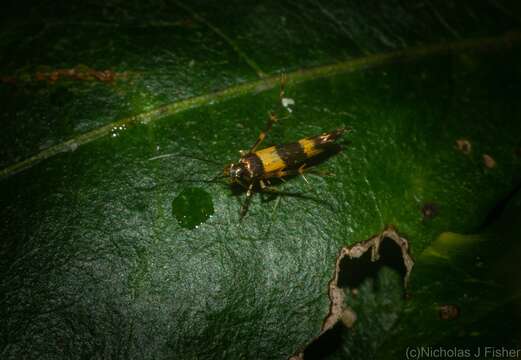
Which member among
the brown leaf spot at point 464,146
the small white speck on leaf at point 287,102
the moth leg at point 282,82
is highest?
the moth leg at point 282,82

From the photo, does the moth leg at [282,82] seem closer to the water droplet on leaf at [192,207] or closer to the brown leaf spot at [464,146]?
the water droplet on leaf at [192,207]

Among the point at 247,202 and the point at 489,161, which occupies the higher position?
the point at 489,161

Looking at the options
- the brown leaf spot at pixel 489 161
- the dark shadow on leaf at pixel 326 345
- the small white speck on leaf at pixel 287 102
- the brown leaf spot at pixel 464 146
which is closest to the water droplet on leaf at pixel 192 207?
the small white speck on leaf at pixel 287 102

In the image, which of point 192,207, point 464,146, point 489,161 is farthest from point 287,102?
point 489,161

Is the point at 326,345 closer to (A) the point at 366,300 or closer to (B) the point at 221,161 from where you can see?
(A) the point at 366,300

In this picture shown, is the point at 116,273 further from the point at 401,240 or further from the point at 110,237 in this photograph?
the point at 401,240

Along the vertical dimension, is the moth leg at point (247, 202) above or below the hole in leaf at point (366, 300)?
above

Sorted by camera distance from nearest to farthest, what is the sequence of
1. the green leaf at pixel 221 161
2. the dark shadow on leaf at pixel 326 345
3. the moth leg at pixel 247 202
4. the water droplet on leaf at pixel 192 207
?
1. the green leaf at pixel 221 161
2. the water droplet on leaf at pixel 192 207
3. the moth leg at pixel 247 202
4. the dark shadow on leaf at pixel 326 345
